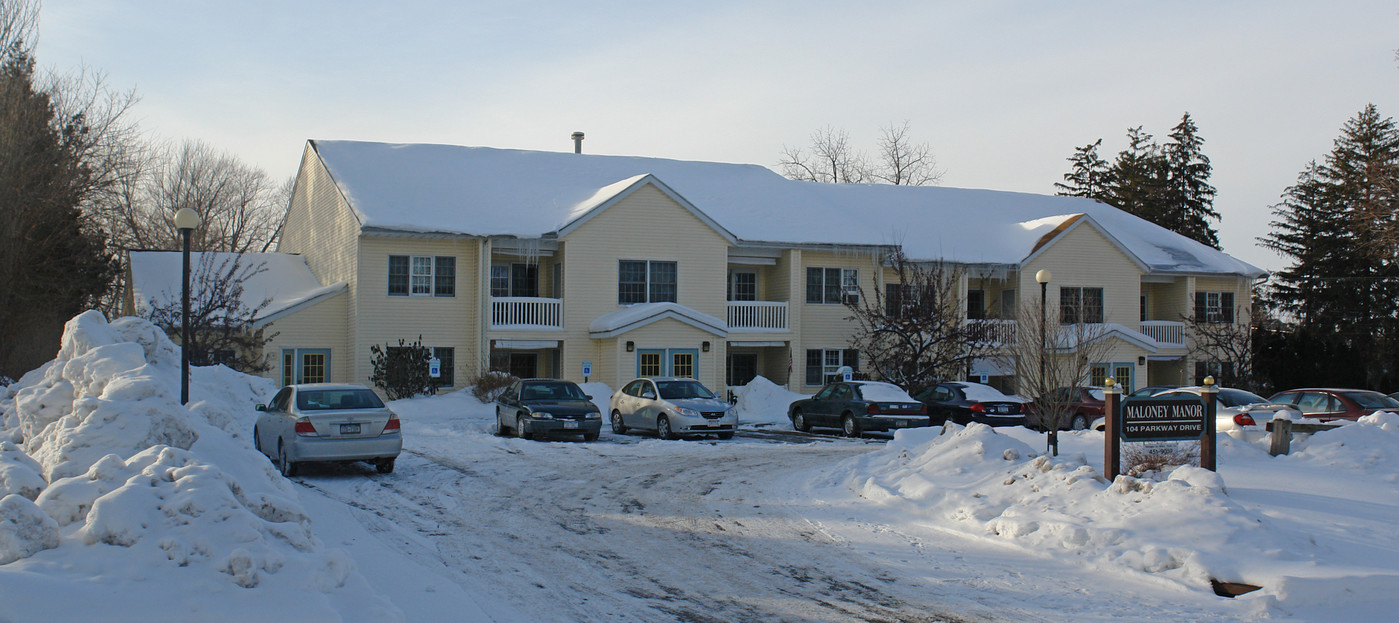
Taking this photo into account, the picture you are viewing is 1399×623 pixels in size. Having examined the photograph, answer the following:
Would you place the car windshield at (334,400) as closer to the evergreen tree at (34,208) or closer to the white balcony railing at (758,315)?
the evergreen tree at (34,208)

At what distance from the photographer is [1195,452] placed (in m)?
13.1

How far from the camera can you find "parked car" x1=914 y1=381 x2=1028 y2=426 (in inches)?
1021

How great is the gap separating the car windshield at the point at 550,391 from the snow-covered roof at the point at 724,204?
9.62 metres

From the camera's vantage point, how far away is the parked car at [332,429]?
49.4 feet

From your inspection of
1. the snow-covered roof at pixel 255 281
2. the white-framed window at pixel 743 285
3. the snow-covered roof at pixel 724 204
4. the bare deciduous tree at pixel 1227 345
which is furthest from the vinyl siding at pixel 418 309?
the bare deciduous tree at pixel 1227 345

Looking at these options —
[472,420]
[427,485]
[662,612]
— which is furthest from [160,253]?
[662,612]

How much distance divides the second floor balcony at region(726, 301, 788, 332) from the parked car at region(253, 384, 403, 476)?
772 inches

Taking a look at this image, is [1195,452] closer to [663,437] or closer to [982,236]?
[663,437]

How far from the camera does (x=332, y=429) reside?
1512 cm

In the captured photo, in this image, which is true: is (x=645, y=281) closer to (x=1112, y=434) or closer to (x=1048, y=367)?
(x=1048, y=367)

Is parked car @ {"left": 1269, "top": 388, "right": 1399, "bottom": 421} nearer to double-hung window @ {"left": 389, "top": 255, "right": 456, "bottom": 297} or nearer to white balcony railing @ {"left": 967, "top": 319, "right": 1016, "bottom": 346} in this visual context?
white balcony railing @ {"left": 967, "top": 319, "right": 1016, "bottom": 346}

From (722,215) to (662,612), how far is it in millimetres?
29075

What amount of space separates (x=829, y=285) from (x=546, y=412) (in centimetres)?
1724

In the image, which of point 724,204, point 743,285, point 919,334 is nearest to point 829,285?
point 743,285
